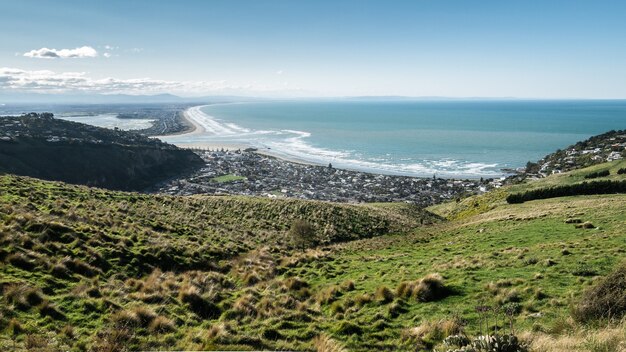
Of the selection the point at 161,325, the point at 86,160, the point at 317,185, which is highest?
the point at 161,325

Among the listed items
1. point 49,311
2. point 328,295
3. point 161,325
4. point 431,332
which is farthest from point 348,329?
point 49,311


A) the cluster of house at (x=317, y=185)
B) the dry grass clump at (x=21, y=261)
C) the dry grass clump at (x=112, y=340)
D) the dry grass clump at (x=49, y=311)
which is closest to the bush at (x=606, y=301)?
the dry grass clump at (x=112, y=340)

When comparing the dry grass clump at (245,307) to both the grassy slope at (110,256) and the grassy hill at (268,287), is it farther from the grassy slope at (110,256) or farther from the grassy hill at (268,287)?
the grassy slope at (110,256)

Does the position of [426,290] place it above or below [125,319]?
below

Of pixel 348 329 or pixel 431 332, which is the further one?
pixel 348 329

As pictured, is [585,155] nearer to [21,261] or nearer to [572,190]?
[572,190]

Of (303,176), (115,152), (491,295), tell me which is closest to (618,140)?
(303,176)
